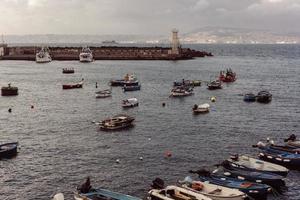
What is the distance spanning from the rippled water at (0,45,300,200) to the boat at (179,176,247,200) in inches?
224

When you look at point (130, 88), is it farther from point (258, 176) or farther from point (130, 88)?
point (258, 176)

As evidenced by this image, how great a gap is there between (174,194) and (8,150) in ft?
87.1

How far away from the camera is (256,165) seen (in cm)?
5175

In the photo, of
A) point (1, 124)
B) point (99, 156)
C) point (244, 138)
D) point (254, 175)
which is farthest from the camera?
point (1, 124)

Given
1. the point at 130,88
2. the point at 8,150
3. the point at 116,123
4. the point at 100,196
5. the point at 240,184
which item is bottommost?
the point at 100,196

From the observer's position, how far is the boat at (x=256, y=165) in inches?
1968

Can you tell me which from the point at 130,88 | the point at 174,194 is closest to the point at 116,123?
the point at 174,194

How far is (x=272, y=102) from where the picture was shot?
104875 millimetres

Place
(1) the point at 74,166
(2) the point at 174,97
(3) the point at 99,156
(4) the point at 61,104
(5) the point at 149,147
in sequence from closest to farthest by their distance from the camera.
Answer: (1) the point at 74,166, (3) the point at 99,156, (5) the point at 149,147, (4) the point at 61,104, (2) the point at 174,97

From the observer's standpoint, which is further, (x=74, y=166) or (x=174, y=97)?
(x=174, y=97)

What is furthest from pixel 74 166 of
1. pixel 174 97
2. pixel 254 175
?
pixel 174 97

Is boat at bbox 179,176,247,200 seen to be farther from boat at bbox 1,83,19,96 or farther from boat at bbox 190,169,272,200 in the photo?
boat at bbox 1,83,19,96

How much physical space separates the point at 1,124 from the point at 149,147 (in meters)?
31.0

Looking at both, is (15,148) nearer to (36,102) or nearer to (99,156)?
(99,156)
